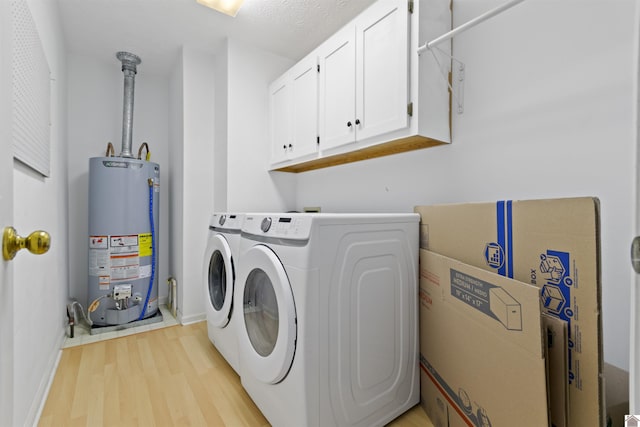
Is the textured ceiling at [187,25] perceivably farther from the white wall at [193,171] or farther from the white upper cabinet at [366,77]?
the white upper cabinet at [366,77]

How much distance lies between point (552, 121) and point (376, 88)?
0.85 meters

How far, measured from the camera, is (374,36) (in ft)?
5.40

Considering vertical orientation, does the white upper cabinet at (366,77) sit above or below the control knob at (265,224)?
above

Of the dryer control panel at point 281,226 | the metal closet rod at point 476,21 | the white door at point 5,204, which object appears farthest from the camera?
the dryer control panel at point 281,226

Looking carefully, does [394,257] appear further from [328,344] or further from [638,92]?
[638,92]

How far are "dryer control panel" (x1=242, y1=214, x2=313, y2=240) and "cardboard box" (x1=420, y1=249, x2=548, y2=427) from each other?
26.2 inches

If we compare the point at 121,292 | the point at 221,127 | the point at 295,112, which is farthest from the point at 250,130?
the point at 121,292

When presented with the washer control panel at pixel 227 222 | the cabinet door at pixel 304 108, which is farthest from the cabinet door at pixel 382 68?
the washer control panel at pixel 227 222

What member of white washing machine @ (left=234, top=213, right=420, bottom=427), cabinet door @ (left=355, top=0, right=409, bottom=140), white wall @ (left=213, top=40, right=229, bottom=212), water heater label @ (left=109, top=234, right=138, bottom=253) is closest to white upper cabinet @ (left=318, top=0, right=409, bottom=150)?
cabinet door @ (left=355, top=0, right=409, bottom=140)

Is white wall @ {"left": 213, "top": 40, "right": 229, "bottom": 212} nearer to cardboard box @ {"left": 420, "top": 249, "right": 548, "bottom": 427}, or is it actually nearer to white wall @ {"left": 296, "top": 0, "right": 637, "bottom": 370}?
white wall @ {"left": 296, "top": 0, "right": 637, "bottom": 370}

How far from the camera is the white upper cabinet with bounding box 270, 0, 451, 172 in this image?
Result: 4.80 feet

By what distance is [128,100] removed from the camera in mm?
2594

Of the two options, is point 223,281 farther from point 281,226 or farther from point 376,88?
point 376,88

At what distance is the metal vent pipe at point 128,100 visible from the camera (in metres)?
2.57
